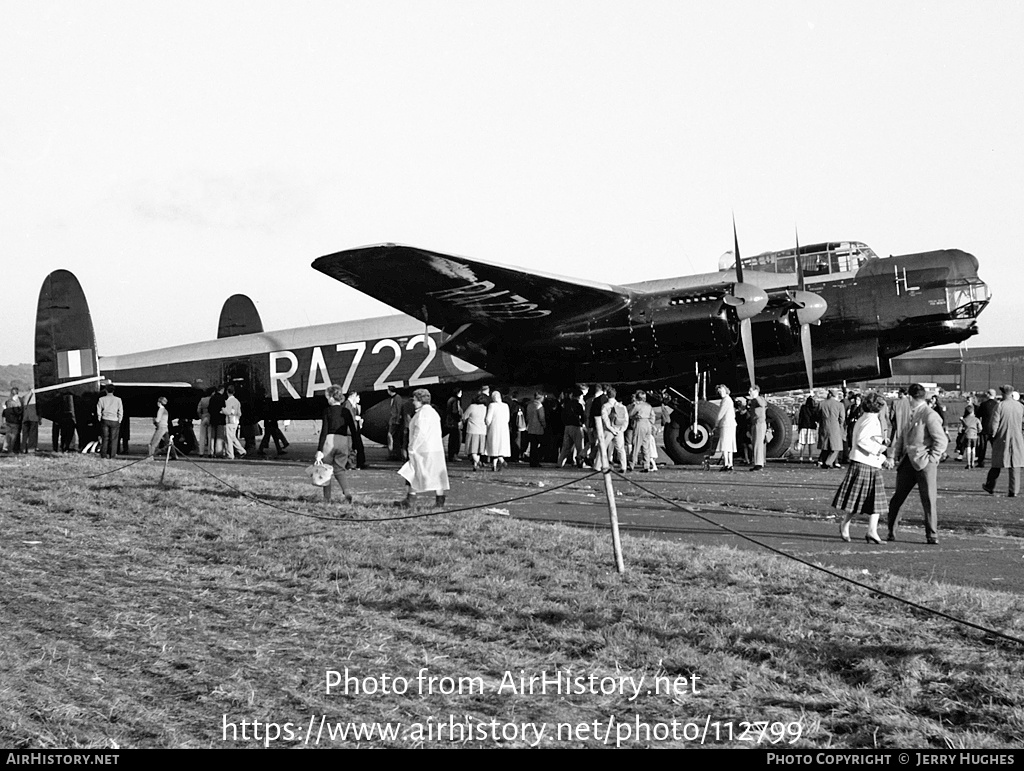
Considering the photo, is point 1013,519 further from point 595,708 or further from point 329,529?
point 595,708

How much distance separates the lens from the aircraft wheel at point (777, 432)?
779 inches

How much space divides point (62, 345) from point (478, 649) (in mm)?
19325

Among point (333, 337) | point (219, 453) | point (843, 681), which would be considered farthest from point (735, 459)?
point (843, 681)

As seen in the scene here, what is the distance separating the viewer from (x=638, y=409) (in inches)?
696

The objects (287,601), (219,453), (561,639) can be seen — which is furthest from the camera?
(219,453)

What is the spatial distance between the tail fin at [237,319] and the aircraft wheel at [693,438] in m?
12.4

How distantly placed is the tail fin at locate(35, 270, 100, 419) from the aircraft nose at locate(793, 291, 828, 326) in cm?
1526

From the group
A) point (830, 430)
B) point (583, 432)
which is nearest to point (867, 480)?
point (830, 430)

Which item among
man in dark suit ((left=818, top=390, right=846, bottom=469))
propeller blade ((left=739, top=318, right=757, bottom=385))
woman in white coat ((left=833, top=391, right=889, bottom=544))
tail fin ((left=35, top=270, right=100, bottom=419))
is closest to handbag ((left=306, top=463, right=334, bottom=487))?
woman in white coat ((left=833, top=391, right=889, bottom=544))

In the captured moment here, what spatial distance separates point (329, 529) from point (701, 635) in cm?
484

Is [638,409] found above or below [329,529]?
above

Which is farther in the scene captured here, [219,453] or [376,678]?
[219,453]

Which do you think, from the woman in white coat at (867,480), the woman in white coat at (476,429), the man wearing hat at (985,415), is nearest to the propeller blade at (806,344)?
the man wearing hat at (985,415)

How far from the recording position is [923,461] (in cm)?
890
